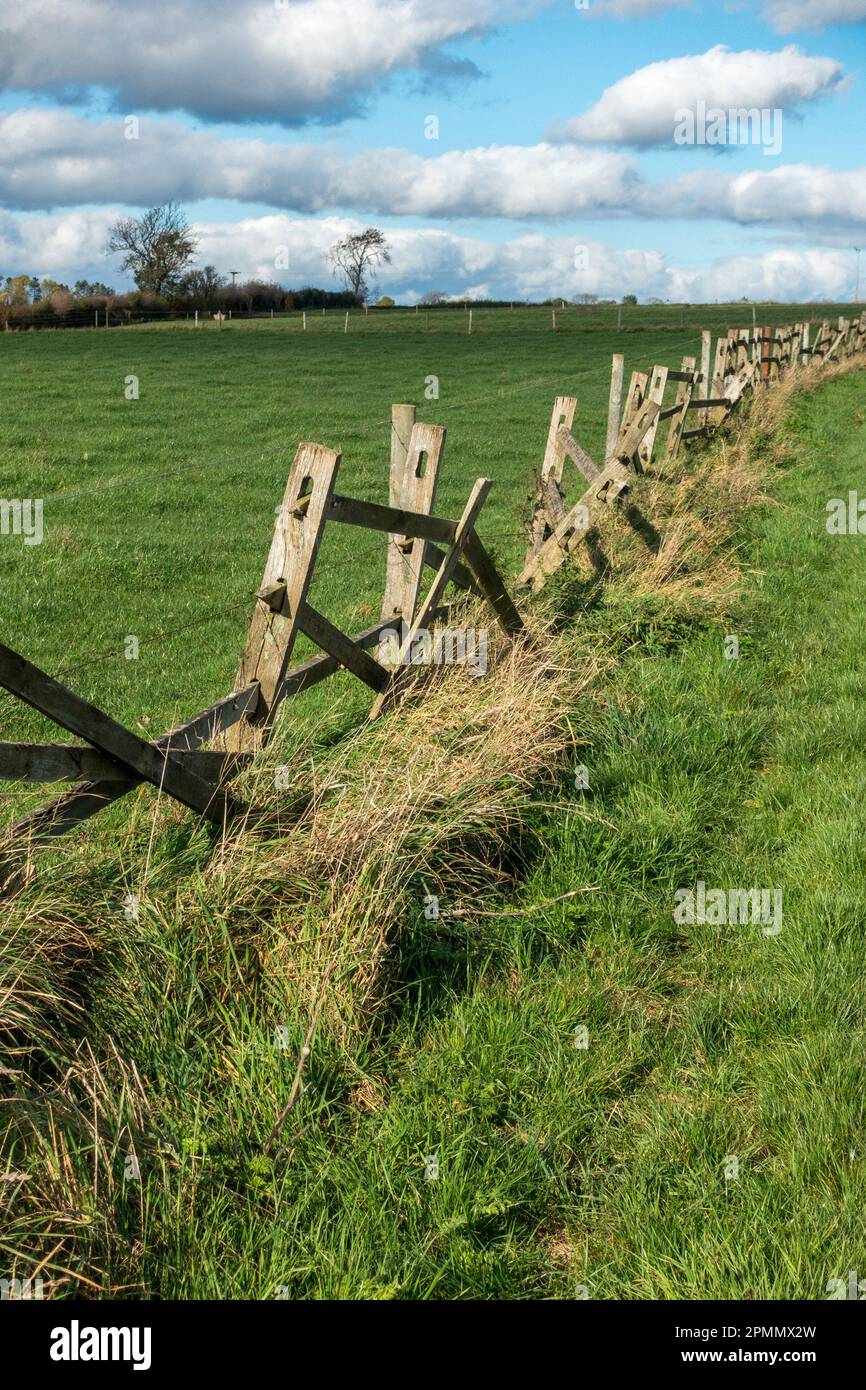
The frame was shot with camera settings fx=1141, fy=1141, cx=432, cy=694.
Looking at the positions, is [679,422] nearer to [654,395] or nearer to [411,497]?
[654,395]

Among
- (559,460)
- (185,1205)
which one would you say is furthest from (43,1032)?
(559,460)

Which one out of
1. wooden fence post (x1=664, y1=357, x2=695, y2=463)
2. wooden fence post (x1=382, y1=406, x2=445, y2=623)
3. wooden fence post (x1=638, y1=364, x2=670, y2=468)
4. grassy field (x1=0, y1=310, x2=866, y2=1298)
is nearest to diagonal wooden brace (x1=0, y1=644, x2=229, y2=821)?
grassy field (x1=0, y1=310, x2=866, y2=1298)

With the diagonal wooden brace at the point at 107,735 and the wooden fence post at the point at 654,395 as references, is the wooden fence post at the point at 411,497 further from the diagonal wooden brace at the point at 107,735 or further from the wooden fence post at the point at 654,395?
the wooden fence post at the point at 654,395

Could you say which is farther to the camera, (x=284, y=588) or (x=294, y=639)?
(x=294, y=639)

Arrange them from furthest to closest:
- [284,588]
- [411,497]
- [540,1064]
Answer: [411,497], [284,588], [540,1064]

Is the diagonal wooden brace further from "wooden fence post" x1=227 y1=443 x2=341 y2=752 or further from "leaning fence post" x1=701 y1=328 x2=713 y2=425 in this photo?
"leaning fence post" x1=701 y1=328 x2=713 y2=425

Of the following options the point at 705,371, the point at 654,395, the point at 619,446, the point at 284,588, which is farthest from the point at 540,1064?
the point at 705,371

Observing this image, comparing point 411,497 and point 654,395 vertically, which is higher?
point 654,395

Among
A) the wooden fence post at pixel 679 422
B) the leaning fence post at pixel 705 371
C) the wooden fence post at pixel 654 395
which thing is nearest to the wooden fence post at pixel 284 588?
the wooden fence post at pixel 654 395

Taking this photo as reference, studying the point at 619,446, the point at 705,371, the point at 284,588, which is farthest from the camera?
the point at 705,371

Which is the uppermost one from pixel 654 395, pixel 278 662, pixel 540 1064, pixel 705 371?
pixel 705 371

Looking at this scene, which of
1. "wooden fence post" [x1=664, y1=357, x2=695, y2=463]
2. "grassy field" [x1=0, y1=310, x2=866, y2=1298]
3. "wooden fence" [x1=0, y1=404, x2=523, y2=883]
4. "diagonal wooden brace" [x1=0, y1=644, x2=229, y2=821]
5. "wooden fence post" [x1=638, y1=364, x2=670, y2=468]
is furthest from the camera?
"wooden fence post" [x1=664, y1=357, x2=695, y2=463]

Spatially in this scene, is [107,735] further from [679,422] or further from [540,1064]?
[679,422]
